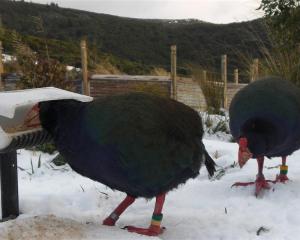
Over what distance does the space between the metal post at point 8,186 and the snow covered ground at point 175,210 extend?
90 mm

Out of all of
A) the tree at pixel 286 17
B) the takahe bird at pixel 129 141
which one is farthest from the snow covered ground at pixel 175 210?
the tree at pixel 286 17

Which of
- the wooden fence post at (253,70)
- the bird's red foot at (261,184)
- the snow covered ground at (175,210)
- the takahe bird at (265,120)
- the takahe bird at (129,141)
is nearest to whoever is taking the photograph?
the takahe bird at (129,141)

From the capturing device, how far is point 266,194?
350 cm

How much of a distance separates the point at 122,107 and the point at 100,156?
0.89ft

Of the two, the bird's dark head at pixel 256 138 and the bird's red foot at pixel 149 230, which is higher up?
the bird's dark head at pixel 256 138

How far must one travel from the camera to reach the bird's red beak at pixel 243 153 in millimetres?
3062

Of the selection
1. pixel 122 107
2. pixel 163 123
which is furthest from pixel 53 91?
pixel 163 123

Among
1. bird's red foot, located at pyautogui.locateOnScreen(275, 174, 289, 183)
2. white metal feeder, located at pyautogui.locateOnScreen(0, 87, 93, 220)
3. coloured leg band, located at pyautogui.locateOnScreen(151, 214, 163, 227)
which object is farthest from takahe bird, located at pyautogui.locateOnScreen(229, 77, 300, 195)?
white metal feeder, located at pyautogui.locateOnScreen(0, 87, 93, 220)

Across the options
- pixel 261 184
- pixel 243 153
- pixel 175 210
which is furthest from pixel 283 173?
pixel 175 210

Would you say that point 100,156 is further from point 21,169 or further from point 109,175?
point 21,169

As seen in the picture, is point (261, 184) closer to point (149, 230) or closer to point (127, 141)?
point (149, 230)

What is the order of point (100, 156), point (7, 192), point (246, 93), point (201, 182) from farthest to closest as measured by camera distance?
point (201, 182) → point (246, 93) → point (7, 192) → point (100, 156)

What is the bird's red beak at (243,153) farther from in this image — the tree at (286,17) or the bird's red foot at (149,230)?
the tree at (286,17)

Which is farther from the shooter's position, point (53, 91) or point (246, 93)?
point (246, 93)
